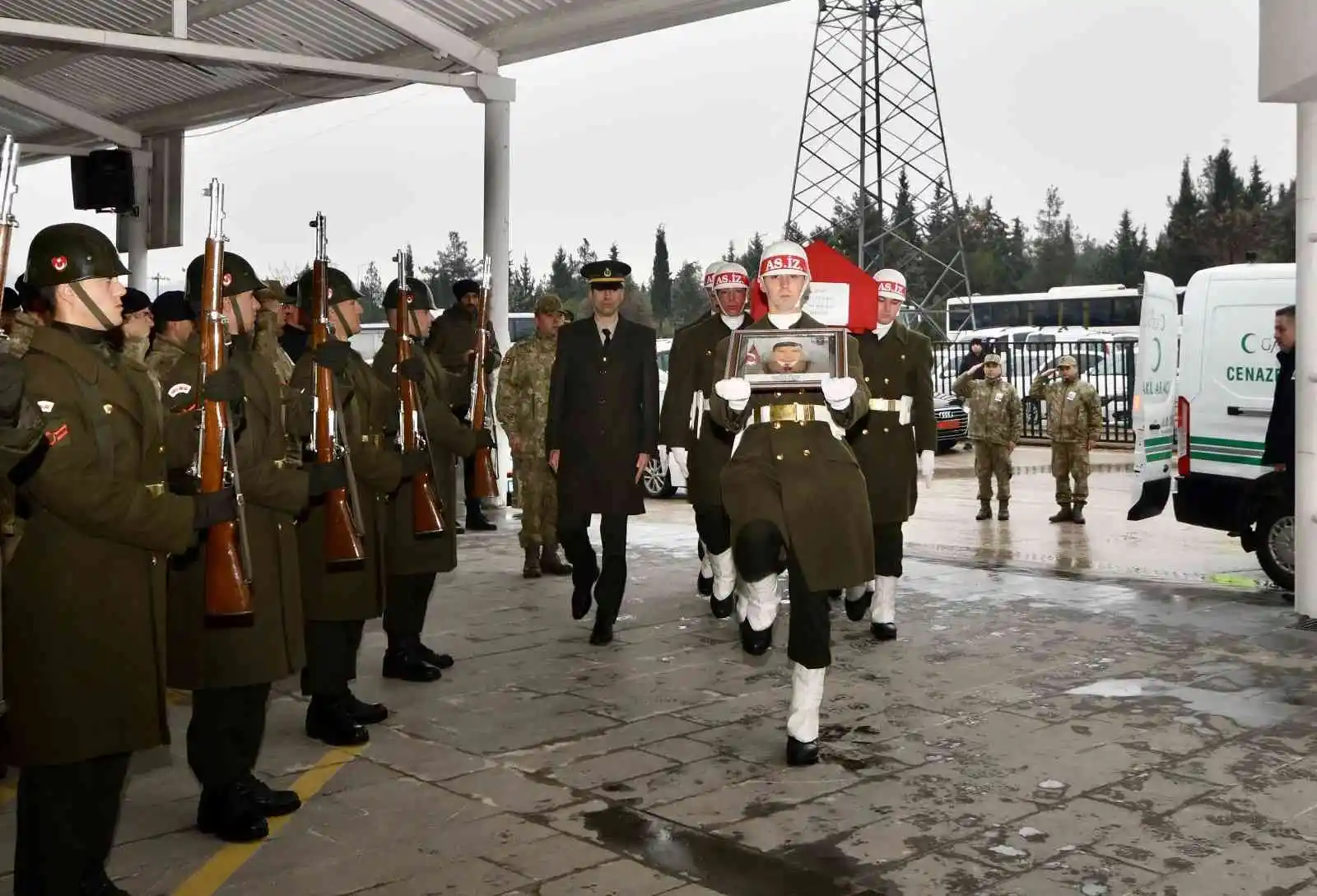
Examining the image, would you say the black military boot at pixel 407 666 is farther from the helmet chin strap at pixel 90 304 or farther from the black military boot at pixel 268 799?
the helmet chin strap at pixel 90 304

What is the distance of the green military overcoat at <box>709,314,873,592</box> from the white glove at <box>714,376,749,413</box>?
14cm

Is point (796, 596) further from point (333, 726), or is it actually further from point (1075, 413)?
point (1075, 413)

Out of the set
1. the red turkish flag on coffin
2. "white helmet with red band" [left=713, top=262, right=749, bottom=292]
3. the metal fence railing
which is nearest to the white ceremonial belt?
the red turkish flag on coffin

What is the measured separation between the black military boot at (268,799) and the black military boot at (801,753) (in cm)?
182

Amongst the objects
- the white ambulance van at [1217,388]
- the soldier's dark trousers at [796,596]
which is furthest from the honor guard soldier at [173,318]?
the white ambulance van at [1217,388]

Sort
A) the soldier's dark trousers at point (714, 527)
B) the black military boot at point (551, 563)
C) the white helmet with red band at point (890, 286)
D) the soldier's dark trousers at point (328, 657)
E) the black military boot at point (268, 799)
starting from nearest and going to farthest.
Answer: the black military boot at point (268, 799) → the soldier's dark trousers at point (328, 657) → the white helmet with red band at point (890, 286) → the soldier's dark trousers at point (714, 527) → the black military boot at point (551, 563)

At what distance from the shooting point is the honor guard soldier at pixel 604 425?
25.7ft

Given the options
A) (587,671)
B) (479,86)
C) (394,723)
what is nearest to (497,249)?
(479,86)

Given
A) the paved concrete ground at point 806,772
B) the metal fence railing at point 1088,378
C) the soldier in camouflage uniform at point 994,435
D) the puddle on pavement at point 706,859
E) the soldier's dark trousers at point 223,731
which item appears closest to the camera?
the puddle on pavement at point 706,859

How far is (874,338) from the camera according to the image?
8.11 metres

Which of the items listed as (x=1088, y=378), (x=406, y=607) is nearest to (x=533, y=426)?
(x=406, y=607)

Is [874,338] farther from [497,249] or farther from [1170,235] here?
[1170,235]

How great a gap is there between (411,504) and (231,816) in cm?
208

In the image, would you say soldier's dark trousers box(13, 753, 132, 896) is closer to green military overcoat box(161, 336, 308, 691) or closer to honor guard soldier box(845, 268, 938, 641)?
green military overcoat box(161, 336, 308, 691)
